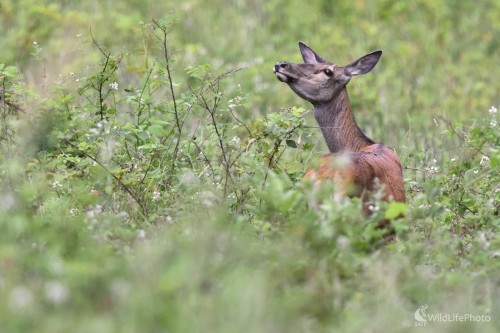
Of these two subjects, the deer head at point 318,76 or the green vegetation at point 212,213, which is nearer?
the green vegetation at point 212,213

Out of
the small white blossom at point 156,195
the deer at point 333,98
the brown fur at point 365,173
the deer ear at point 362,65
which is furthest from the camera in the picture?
the deer ear at point 362,65

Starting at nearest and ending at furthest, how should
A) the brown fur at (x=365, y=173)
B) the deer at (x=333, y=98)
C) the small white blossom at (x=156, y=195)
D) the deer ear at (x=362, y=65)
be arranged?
the brown fur at (x=365, y=173), the small white blossom at (x=156, y=195), the deer at (x=333, y=98), the deer ear at (x=362, y=65)

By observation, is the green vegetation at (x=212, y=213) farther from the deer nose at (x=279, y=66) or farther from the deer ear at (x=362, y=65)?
the deer ear at (x=362, y=65)

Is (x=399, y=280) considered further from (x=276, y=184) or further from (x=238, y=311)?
(x=238, y=311)

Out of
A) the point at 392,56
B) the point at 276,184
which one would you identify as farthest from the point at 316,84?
the point at 392,56

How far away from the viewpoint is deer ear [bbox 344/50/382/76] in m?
8.38

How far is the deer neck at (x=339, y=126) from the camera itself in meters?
8.07

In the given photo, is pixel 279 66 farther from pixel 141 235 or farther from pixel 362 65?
pixel 141 235

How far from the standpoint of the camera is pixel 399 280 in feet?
17.4

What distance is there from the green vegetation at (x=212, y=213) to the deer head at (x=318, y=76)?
193mm

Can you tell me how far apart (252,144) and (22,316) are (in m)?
3.95

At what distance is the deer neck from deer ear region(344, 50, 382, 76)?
0.16 metres

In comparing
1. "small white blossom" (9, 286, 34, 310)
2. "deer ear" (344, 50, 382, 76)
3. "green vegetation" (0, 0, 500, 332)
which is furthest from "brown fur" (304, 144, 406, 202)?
Answer: "small white blossom" (9, 286, 34, 310)

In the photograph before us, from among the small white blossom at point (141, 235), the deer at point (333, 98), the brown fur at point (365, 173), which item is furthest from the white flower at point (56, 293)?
the deer at point (333, 98)
